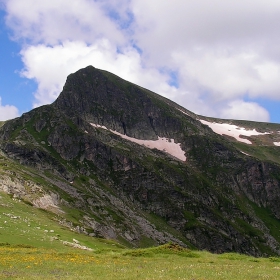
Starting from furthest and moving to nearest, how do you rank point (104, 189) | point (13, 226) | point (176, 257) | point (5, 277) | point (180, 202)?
1. point (180, 202)
2. point (104, 189)
3. point (13, 226)
4. point (176, 257)
5. point (5, 277)

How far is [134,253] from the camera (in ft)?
141

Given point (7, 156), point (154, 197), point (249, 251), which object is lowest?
point (249, 251)

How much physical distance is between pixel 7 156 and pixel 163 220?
94.9 metres

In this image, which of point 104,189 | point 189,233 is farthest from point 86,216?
point 189,233

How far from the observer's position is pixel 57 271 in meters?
26.8

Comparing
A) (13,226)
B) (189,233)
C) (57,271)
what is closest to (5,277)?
(57,271)

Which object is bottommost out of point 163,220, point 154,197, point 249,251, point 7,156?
point 249,251

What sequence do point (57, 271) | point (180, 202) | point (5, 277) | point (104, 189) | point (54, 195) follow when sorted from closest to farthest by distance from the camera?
1. point (5, 277)
2. point (57, 271)
3. point (54, 195)
4. point (104, 189)
5. point (180, 202)

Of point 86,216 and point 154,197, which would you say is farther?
point 154,197

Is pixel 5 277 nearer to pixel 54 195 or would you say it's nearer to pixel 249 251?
pixel 54 195

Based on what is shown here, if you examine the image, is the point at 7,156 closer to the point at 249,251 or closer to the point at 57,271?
the point at 249,251

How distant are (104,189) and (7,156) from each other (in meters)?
57.7

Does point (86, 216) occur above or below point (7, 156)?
below

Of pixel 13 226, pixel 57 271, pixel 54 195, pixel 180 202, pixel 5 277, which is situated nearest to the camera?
pixel 5 277
